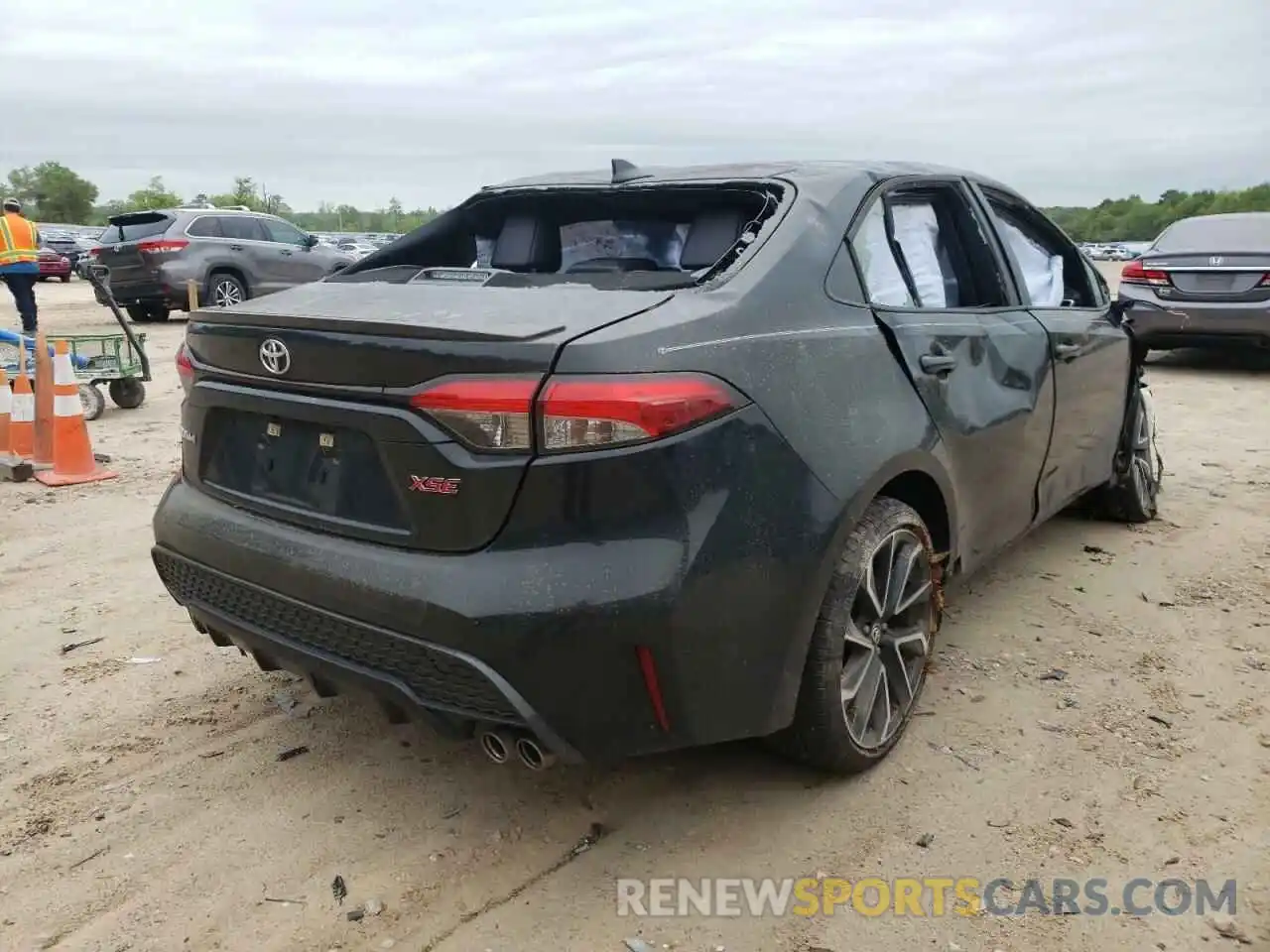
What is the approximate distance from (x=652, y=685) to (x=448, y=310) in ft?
3.22

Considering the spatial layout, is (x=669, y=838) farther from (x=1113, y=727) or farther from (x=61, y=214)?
(x=61, y=214)

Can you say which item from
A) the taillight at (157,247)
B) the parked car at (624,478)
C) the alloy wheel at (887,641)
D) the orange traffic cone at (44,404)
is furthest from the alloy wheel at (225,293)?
the alloy wheel at (887,641)

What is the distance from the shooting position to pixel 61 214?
86.6m

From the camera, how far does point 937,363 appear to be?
292 centimetres

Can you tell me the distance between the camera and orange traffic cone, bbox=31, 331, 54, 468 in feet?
21.2

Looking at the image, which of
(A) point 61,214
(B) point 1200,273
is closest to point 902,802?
(B) point 1200,273

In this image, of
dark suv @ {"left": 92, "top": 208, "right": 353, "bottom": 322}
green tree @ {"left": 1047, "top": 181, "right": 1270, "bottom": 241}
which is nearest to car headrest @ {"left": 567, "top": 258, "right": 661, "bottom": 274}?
dark suv @ {"left": 92, "top": 208, "right": 353, "bottom": 322}

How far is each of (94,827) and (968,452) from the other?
265cm

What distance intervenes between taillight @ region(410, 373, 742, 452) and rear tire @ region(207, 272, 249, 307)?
13744 mm

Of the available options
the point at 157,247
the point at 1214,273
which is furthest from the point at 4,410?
the point at 1214,273

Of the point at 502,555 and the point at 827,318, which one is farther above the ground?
the point at 827,318

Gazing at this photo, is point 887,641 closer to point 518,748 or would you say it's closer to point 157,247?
point 518,748

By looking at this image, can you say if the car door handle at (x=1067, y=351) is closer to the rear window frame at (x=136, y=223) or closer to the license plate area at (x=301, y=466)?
the license plate area at (x=301, y=466)

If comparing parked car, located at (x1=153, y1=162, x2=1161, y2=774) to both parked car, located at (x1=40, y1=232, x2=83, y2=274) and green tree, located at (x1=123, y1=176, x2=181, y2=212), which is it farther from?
green tree, located at (x1=123, y1=176, x2=181, y2=212)
